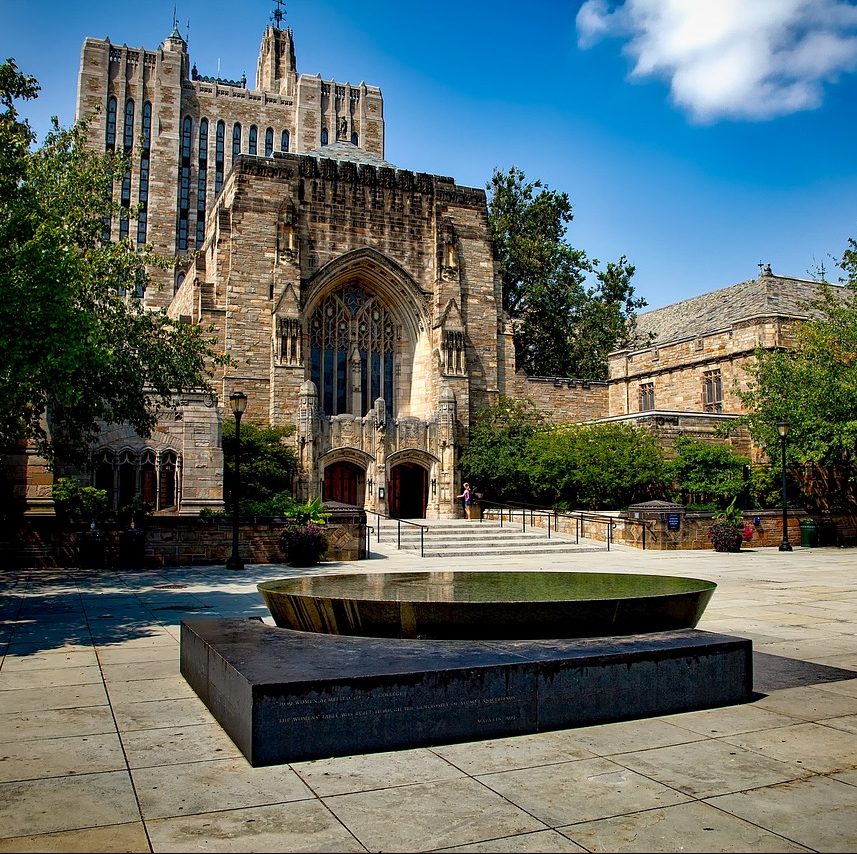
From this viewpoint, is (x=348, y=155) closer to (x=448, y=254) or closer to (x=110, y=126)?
(x=448, y=254)

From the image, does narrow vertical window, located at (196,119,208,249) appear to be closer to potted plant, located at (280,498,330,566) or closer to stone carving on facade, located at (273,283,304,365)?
stone carving on facade, located at (273,283,304,365)

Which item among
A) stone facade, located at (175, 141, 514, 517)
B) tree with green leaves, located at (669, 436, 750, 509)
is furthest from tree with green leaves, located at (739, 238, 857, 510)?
stone facade, located at (175, 141, 514, 517)

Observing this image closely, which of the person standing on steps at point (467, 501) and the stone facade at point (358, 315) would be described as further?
the person standing on steps at point (467, 501)

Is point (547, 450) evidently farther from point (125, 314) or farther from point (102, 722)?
point (102, 722)

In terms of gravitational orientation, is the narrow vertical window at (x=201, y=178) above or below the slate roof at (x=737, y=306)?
above

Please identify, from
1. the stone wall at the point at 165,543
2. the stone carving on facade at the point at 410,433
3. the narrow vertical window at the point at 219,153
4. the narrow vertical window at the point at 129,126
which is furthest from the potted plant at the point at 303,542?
the narrow vertical window at the point at 219,153

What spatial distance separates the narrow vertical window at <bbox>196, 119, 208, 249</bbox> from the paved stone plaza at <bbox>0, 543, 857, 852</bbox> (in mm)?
65390

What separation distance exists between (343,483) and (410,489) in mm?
2991

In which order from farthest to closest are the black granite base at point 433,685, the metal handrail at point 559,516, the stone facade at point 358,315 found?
the stone facade at point 358,315 < the metal handrail at point 559,516 < the black granite base at point 433,685

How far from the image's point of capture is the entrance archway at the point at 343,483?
30391 mm

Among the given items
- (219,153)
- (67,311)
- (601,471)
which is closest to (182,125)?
(219,153)

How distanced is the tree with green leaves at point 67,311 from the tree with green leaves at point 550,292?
2760cm

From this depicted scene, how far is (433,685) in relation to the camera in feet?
16.6

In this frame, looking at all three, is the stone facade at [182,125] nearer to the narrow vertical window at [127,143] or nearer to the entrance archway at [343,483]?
the narrow vertical window at [127,143]
